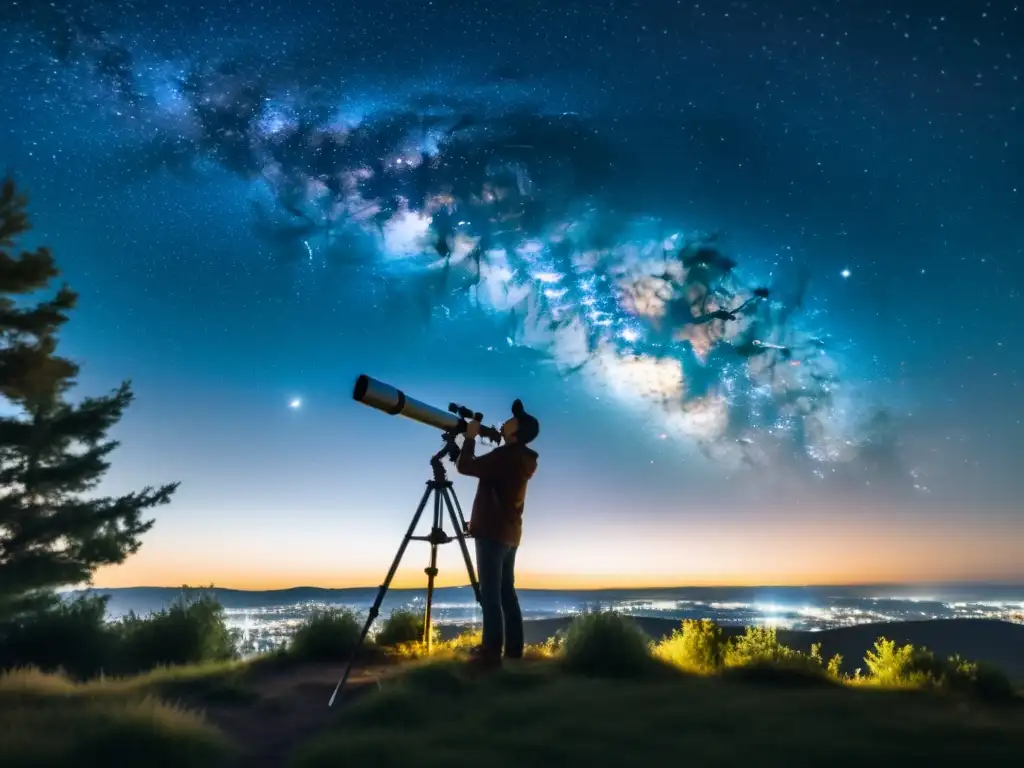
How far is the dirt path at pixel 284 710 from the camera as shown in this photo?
4589 mm

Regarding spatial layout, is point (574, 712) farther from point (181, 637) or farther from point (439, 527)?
point (181, 637)

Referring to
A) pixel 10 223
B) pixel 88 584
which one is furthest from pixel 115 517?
pixel 10 223

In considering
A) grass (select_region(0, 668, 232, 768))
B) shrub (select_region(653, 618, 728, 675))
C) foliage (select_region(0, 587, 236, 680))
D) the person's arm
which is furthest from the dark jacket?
foliage (select_region(0, 587, 236, 680))

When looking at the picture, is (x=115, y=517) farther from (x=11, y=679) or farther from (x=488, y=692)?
(x=488, y=692)

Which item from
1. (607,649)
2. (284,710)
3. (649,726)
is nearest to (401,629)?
(607,649)

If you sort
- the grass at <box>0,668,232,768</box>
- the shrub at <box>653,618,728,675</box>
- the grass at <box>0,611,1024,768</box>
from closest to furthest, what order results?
1. the grass at <box>0,668,232,768</box>
2. the grass at <box>0,611,1024,768</box>
3. the shrub at <box>653,618,728,675</box>

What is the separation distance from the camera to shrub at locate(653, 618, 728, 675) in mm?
7988

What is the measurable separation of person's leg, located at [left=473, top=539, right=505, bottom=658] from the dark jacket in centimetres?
15

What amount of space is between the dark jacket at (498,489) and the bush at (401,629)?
3.55m

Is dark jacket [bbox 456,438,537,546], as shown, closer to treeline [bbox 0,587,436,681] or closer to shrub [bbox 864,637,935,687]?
treeline [bbox 0,587,436,681]

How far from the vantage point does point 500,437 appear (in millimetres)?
7816

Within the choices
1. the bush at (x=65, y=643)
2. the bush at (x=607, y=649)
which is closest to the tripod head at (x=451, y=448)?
the bush at (x=607, y=649)

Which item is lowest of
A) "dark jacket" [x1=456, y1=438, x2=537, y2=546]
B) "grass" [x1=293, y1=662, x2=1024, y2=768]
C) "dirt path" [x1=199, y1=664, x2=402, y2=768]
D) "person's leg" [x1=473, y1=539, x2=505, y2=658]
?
"dirt path" [x1=199, y1=664, x2=402, y2=768]

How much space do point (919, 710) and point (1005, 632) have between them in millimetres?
22417
